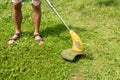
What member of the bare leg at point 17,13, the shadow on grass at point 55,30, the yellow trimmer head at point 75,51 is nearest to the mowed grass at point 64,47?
the shadow on grass at point 55,30

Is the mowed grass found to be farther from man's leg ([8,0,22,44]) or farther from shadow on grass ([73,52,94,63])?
man's leg ([8,0,22,44])

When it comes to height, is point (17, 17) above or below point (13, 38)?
above

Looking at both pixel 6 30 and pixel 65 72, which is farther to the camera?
pixel 6 30

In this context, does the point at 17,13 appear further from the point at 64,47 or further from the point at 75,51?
the point at 75,51

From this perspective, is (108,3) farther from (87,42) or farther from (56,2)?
(87,42)

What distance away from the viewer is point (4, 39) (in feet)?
18.5

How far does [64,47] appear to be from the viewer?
17.6ft

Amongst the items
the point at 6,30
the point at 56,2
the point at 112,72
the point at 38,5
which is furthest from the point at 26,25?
the point at 112,72

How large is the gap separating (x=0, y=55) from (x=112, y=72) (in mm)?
2043

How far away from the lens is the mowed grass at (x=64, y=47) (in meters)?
4.59

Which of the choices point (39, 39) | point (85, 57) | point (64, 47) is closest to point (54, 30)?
point (39, 39)

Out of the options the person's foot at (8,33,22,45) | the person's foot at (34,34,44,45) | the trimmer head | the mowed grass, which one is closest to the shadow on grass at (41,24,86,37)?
the mowed grass

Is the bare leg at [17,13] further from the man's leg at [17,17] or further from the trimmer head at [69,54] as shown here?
the trimmer head at [69,54]

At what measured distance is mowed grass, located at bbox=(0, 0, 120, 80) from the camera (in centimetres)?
459
